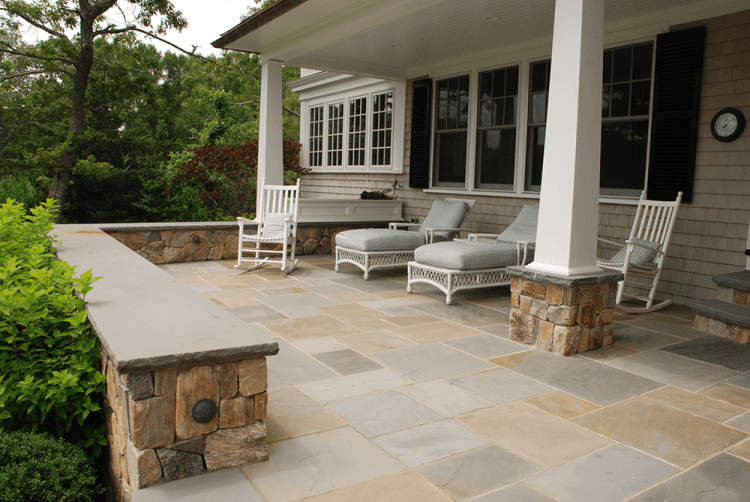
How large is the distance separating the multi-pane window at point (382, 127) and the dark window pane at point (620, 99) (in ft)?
13.6

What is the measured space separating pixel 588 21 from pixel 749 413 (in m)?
2.53

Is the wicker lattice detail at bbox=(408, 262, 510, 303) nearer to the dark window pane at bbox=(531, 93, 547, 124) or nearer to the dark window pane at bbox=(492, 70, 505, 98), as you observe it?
the dark window pane at bbox=(531, 93, 547, 124)

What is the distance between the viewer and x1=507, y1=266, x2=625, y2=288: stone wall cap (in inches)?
147

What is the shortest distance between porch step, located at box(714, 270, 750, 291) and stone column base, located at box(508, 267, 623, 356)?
133 cm

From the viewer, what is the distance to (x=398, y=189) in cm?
945

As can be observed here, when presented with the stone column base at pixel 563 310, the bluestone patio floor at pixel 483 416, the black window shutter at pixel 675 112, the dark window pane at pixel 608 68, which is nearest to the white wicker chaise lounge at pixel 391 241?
the bluestone patio floor at pixel 483 416

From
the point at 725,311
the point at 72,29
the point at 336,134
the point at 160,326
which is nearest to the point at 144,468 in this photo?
the point at 160,326

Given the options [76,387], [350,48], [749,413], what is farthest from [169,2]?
[749,413]

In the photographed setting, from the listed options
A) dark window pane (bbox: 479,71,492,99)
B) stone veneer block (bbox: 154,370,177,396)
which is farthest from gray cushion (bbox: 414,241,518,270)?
stone veneer block (bbox: 154,370,177,396)

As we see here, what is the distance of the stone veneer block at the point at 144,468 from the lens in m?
1.93

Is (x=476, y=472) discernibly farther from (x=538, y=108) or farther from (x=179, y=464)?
(x=538, y=108)

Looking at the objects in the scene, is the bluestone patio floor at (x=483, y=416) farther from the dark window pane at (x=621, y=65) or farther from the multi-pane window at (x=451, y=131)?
the multi-pane window at (x=451, y=131)

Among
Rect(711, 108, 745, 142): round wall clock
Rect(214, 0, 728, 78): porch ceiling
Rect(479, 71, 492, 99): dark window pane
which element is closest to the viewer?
Rect(711, 108, 745, 142): round wall clock

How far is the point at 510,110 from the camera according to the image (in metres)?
7.42
